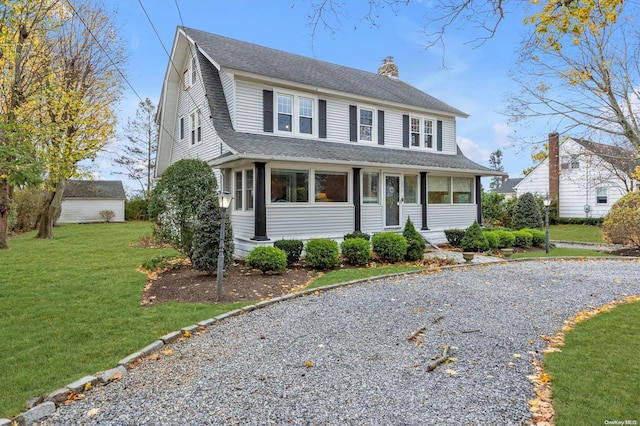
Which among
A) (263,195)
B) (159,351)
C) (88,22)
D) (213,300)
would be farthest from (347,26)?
(88,22)

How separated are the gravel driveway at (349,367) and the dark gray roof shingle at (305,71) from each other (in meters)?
8.77

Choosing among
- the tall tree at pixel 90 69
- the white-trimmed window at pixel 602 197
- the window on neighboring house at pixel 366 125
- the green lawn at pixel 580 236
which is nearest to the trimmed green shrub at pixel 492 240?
the window on neighboring house at pixel 366 125

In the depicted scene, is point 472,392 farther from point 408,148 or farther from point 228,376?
point 408,148

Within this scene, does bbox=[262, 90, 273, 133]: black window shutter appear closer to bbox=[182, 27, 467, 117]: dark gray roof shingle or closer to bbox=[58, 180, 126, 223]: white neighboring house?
bbox=[182, 27, 467, 117]: dark gray roof shingle

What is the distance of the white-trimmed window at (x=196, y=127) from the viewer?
45.3ft

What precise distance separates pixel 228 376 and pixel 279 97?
10392 mm

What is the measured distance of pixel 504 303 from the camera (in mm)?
6227

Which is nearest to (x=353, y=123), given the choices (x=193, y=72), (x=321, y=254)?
(x=193, y=72)

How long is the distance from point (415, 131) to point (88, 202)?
94.6 feet

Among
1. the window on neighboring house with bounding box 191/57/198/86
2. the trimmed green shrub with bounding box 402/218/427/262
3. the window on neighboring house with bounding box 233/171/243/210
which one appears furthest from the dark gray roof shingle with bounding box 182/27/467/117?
the trimmed green shrub with bounding box 402/218/427/262

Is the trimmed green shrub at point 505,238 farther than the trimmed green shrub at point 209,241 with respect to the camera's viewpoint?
Yes

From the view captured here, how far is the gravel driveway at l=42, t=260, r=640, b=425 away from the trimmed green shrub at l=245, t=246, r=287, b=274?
1935 mm

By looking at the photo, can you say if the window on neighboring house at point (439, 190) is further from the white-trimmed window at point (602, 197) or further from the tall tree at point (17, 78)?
the white-trimmed window at point (602, 197)

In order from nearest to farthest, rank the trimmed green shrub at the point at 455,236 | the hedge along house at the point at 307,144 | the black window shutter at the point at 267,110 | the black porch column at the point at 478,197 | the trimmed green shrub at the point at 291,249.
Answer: the trimmed green shrub at the point at 291,249
the hedge along house at the point at 307,144
the black window shutter at the point at 267,110
the trimmed green shrub at the point at 455,236
the black porch column at the point at 478,197
